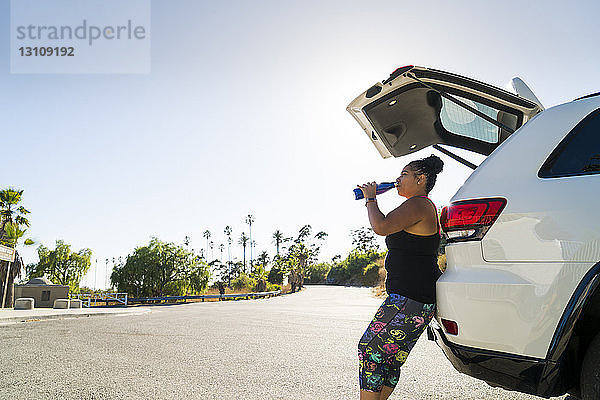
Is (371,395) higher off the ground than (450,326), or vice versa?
(450,326)

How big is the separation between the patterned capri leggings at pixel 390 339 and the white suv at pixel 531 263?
13 centimetres

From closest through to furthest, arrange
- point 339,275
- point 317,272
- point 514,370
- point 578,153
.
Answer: point 514,370 → point 578,153 → point 339,275 → point 317,272

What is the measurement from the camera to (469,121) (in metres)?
3.76

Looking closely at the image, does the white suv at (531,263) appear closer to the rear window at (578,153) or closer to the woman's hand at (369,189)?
the rear window at (578,153)

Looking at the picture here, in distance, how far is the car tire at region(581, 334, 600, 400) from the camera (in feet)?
6.43

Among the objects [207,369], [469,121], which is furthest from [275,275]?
[469,121]

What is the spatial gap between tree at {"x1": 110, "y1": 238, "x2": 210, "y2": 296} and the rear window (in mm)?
46472

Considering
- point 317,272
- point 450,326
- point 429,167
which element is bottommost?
point 317,272

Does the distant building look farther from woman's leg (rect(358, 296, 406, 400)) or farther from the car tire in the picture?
the car tire

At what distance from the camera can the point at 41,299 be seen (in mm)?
28672

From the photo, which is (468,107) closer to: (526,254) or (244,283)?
(526,254)

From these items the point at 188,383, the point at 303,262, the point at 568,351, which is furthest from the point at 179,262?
the point at 568,351

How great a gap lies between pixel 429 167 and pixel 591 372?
1397 millimetres

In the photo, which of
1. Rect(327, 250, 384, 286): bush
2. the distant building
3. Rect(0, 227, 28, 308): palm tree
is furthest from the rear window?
Rect(327, 250, 384, 286): bush
